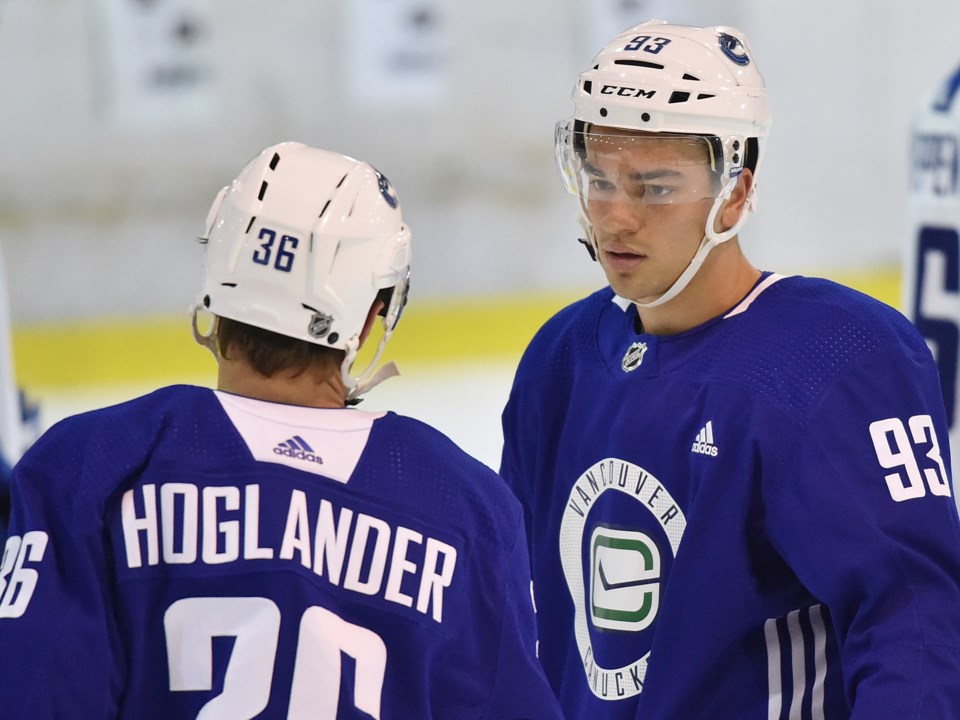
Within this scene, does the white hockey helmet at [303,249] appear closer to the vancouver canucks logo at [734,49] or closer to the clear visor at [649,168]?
the clear visor at [649,168]

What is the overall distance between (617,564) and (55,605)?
2.23 feet

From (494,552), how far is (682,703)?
1.27ft

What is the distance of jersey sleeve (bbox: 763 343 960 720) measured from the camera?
53.2 inches

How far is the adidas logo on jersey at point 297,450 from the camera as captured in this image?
3.82 ft

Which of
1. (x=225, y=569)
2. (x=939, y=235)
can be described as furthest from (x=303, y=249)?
(x=939, y=235)

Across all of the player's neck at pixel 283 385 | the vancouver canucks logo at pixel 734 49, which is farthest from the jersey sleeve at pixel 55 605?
the vancouver canucks logo at pixel 734 49

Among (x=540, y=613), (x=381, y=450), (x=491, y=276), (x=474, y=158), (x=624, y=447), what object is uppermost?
(x=381, y=450)

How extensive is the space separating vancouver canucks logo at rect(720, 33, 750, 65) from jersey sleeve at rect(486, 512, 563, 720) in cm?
64

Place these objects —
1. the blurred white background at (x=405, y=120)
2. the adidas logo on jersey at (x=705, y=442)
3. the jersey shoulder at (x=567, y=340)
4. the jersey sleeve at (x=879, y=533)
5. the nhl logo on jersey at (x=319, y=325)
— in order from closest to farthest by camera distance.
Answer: the nhl logo on jersey at (x=319, y=325) → the jersey sleeve at (x=879, y=533) → the adidas logo on jersey at (x=705, y=442) → the jersey shoulder at (x=567, y=340) → the blurred white background at (x=405, y=120)

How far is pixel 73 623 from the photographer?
1.10 metres

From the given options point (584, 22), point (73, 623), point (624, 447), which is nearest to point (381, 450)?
point (73, 623)

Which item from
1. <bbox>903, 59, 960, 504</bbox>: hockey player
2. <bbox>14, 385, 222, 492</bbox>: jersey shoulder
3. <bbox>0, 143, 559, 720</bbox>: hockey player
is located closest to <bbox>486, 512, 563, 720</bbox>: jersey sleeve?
<bbox>0, 143, 559, 720</bbox>: hockey player

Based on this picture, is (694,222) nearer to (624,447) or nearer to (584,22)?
(624,447)

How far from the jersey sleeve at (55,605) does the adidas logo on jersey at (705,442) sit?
63 cm
